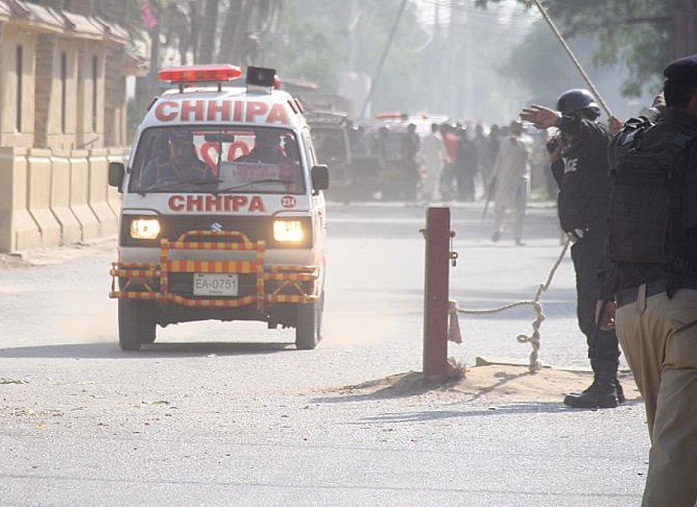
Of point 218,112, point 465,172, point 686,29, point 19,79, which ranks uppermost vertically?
point 686,29

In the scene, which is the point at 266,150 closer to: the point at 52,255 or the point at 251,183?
the point at 251,183

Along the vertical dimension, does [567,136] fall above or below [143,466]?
above

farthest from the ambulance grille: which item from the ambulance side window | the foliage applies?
the foliage

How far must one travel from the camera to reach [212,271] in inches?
499

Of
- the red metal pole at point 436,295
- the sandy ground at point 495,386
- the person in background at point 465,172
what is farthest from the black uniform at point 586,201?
the person in background at point 465,172

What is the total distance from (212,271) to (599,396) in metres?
3.95

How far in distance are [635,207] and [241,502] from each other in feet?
6.83

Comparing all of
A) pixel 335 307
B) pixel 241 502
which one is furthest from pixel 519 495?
pixel 335 307

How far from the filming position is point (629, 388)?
10.6 m

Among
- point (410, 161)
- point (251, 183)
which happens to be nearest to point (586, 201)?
point (251, 183)

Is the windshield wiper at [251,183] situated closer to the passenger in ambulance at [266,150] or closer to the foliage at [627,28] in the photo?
the passenger in ambulance at [266,150]

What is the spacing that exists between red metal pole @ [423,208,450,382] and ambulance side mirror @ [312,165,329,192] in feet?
8.49

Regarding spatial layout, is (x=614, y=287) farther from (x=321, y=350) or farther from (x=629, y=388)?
(x=321, y=350)

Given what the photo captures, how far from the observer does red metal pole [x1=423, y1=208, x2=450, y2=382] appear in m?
10.4
